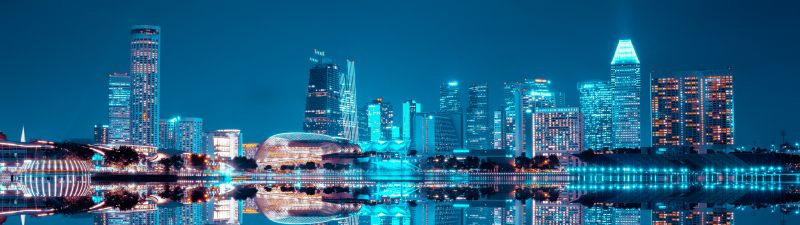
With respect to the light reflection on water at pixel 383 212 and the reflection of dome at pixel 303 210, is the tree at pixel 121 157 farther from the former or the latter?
the reflection of dome at pixel 303 210

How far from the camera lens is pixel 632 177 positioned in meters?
189

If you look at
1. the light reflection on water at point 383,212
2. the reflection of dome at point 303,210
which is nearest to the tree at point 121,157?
the light reflection on water at point 383,212

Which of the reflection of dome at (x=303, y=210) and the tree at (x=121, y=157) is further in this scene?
the tree at (x=121, y=157)

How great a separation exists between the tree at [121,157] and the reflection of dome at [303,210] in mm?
87284

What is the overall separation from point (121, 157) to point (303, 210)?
100658mm

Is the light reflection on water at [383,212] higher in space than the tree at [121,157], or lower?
lower

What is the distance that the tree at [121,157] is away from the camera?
149 meters

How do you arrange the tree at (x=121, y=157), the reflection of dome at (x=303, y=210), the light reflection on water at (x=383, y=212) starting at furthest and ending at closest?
the tree at (x=121, y=157), the reflection of dome at (x=303, y=210), the light reflection on water at (x=383, y=212)

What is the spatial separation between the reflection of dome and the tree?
286ft

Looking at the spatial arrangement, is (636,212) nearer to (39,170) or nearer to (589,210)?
(589,210)

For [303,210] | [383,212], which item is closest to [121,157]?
[303,210]

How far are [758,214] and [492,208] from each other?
47.4ft

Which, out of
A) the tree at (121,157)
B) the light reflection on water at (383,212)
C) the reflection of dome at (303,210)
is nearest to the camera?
the light reflection on water at (383,212)

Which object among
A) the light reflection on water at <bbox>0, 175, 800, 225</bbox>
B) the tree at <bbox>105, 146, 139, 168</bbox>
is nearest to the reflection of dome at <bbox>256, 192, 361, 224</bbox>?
the light reflection on water at <bbox>0, 175, 800, 225</bbox>
